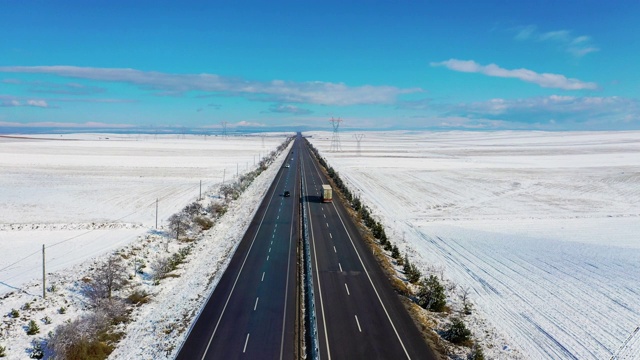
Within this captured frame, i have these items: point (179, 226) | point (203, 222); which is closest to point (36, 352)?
point (179, 226)

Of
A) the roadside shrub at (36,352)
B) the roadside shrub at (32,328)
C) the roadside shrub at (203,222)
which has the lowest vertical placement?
the roadside shrub at (36,352)

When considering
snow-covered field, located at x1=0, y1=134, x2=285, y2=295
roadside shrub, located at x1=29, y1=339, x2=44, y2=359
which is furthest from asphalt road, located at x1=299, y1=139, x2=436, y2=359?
snow-covered field, located at x1=0, y1=134, x2=285, y2=295

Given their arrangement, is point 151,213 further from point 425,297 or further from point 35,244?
point 425,297

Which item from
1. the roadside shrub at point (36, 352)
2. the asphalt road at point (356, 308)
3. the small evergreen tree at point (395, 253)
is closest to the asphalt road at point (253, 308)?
the asphalt road at point (356, 308)

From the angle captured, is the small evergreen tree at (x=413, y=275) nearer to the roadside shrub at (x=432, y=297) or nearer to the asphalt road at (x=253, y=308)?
the roadside shrub at (x=432, y=297)

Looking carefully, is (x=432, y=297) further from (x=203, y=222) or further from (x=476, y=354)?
(x=203, y=222)

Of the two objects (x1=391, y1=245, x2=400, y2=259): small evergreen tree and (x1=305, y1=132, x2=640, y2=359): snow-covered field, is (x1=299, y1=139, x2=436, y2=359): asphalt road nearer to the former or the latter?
(x1=391, y1=245, x2=400, y2=259): small evergreen tree

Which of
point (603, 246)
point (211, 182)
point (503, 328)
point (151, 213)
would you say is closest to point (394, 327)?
point (503, 328)
